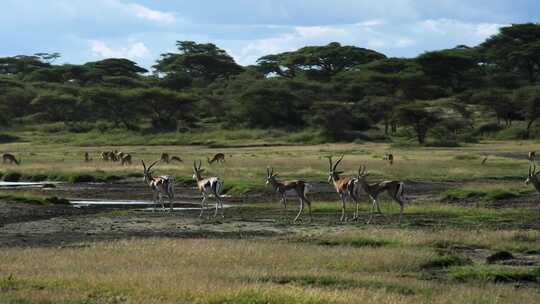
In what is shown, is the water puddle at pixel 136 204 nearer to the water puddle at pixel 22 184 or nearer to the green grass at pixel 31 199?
the green grass at pixel 31 199

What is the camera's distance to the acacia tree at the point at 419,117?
6775 centimetres

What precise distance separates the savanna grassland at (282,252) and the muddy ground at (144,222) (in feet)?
0.12

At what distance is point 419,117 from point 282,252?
Answer: 5375 cm

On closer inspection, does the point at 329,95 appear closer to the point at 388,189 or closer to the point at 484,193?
the point at 484,193

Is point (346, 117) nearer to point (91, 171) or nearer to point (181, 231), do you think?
point (91, 171)

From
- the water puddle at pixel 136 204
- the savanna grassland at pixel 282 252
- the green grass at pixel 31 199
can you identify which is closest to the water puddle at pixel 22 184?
the savanna grassland at pixel 282 252

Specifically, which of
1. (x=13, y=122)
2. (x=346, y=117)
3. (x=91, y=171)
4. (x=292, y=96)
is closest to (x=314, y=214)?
(x=91, y=171)

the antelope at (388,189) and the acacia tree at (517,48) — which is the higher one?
the acacia tree at (517,48)

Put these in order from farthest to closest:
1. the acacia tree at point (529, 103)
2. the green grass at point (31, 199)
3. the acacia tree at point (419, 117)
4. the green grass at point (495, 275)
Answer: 1. the acacia tree at point (529, 103)
2. the acacia tree at point (419, 117)
3. the green grass at point (31, 199)
4. the green grass at point (495, 275)

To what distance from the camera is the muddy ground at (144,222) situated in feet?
65.5

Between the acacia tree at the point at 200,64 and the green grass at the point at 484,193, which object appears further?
the acacia tree at the point at 200,64

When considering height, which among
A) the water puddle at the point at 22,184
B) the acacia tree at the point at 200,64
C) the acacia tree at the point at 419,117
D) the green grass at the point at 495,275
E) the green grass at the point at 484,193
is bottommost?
the water puddle at the point at 22,184

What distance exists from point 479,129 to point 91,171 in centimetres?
4472

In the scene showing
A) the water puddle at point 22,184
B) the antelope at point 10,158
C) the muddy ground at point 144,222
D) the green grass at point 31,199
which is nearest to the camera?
the muddy ground at point 144,222
